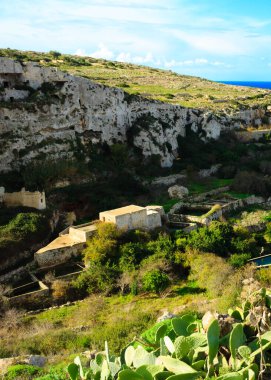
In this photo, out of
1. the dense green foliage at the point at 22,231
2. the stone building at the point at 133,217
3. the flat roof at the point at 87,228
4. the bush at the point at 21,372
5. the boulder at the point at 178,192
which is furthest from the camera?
the boulder at the point at 178,192

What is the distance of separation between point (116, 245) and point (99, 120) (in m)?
14.5

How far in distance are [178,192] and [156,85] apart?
34526 millimetres

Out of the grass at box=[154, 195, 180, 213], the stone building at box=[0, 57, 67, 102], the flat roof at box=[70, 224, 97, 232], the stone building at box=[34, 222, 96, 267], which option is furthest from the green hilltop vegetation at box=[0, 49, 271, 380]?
the stone building at box=[0, 57, 67, 102]

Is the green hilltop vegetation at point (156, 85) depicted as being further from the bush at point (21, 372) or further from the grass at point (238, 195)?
the bush at point (21, 372)

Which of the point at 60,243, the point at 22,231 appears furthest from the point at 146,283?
the point at 22,231

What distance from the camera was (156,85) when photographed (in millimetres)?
63094

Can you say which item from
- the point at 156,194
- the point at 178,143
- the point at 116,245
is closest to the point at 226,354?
the point at 116,245

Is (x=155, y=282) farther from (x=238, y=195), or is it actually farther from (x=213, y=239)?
(x=238, y=195)

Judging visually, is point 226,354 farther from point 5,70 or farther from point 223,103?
point 223,103

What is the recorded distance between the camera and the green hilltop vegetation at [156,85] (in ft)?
172

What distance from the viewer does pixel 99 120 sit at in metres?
34.3

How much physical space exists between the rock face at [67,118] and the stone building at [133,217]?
7442 mm

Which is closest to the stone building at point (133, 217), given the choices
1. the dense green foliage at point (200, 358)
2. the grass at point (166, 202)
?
the grass at point (166, 202)

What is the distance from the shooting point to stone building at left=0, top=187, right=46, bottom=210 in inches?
979
